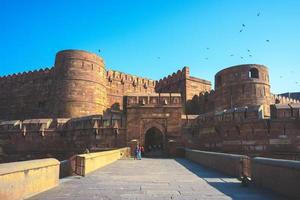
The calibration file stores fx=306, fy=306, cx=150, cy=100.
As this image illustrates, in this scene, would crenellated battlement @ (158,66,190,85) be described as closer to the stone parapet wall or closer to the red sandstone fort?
the red sandstone fort

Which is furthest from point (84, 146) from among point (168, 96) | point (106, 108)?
point (106, 108)

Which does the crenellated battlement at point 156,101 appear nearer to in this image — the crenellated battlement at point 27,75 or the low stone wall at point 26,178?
the low stone wall at point 26,178

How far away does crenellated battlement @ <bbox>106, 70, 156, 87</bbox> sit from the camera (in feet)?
108

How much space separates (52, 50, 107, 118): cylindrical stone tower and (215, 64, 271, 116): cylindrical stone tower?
35.5 ft

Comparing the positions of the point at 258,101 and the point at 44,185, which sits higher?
the point at 258,101

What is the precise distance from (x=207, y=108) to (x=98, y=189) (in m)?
22.3

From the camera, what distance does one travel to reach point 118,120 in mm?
17906

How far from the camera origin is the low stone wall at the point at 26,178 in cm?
399

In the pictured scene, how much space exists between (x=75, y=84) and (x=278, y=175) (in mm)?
22096

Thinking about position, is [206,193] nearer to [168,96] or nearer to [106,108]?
[168,96]

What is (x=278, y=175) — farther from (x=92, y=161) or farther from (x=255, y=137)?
(x=255, y=137)

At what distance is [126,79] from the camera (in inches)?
1364

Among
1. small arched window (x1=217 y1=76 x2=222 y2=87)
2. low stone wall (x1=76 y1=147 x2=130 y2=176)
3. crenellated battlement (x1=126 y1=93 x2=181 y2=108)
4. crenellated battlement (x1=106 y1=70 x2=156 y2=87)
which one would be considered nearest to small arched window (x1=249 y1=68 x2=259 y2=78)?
small arched window (x1=217 y1=76 x2=222 y2=87)

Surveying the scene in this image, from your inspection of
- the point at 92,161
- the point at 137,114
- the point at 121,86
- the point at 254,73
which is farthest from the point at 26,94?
the point at 92,161
